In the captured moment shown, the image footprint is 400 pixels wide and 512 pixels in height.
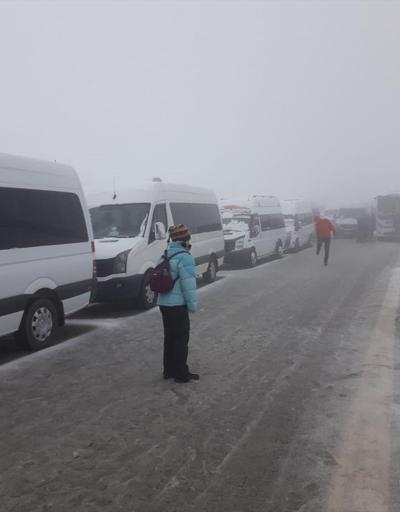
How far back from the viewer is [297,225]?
23.1 metres

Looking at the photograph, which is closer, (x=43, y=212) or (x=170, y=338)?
(x=170, y=338)

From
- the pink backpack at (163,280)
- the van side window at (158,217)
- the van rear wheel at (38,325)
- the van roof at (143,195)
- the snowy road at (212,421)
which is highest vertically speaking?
the van roof at (143,195)

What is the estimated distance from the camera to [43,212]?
6707mm

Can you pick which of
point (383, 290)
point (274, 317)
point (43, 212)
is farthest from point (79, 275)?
point (383, 290)

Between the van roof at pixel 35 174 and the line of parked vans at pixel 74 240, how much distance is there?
0.05 feet

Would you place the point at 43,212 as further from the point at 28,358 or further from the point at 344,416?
the point at 344,416

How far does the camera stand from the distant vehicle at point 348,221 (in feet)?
102

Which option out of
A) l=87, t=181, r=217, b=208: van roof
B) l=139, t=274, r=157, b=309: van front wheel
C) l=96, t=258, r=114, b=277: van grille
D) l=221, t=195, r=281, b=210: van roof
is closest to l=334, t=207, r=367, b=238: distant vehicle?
l=221, t=195, r=281, b=210: van roof

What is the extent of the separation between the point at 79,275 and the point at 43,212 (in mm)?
1161

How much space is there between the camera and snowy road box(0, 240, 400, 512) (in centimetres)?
316

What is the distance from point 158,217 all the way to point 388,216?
22260mm

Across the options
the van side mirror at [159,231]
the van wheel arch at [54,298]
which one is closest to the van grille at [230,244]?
the van side mirror at [159,231]

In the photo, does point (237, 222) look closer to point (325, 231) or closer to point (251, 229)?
point (251, 229)

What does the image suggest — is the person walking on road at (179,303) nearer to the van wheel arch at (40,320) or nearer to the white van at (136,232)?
the van wheel arch at (40,320)
